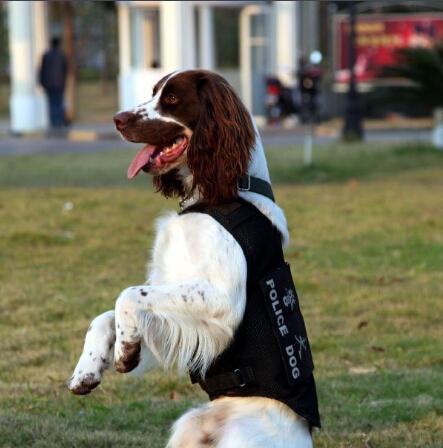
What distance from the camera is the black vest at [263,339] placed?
4148 millimetres

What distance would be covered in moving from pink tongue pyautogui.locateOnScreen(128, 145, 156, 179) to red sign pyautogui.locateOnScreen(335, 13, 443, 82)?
27.1 meters

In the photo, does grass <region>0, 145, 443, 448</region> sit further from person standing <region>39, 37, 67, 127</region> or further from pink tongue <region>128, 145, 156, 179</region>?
person standing <region>39, 37, 67, 127</region>

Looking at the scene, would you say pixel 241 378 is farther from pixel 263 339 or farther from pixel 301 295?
pixel 301 295

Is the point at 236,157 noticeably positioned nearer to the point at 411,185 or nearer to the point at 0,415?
the point at 0,415

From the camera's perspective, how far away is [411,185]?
1598cm

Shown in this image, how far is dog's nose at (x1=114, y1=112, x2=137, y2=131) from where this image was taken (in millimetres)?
4254

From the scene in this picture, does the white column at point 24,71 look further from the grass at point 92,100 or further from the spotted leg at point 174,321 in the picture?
the spotted leg at point 174,321

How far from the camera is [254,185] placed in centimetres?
424

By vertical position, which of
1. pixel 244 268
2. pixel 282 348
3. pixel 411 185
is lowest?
pixel 411 185

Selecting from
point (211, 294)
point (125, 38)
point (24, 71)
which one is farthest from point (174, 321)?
point (125, 38)

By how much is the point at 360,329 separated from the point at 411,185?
327 inches

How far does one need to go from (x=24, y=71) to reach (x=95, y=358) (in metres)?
24.7

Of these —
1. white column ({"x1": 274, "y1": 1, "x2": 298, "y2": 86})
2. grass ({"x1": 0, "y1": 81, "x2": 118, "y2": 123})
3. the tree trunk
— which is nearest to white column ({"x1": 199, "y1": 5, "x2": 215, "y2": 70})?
white column ({"x1": 274, "y1": 1, "x2": 298, "y2": 86})

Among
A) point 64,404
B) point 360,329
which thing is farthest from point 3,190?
point 64,404
